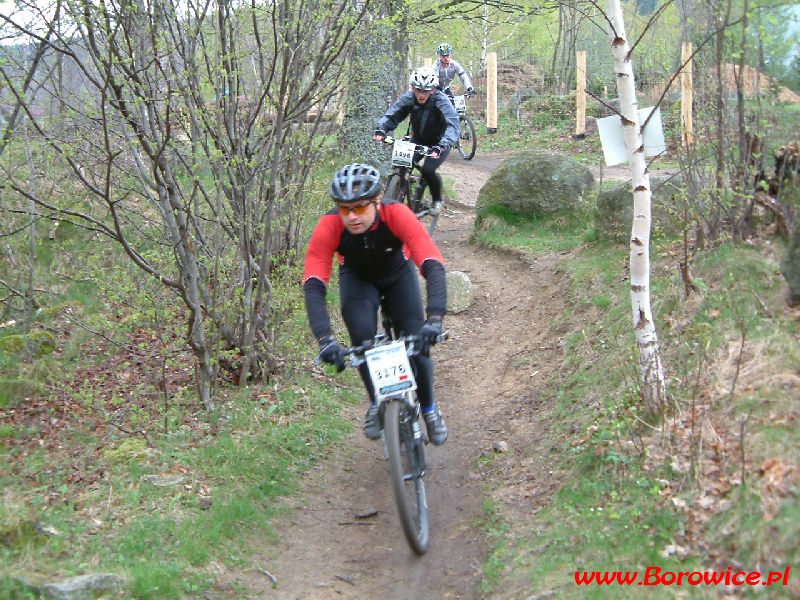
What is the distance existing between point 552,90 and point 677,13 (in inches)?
643

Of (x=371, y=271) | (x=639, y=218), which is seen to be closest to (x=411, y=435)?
(x=371, y=271)

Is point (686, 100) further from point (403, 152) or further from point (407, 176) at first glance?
point (407, 176)

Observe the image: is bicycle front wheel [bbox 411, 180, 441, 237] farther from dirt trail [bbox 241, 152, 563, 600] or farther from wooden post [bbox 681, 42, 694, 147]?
wooden post [bbox 681, 42, 694, 147]

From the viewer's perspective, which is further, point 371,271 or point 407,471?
point 371,271

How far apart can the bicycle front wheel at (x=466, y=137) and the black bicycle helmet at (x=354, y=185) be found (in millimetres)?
10425

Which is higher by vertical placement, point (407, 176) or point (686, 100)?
point (686, 100)

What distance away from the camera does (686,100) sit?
6.56 m

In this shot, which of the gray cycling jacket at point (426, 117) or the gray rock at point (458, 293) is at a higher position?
the gray cycling jacket at point (426, 117)

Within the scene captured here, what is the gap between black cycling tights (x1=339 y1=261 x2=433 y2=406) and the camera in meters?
5.01

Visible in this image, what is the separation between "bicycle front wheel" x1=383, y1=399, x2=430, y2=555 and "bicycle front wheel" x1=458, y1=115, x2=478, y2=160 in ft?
36.3

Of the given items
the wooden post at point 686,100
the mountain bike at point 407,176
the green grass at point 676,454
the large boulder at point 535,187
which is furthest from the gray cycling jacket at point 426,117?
the green grass at point 676,454

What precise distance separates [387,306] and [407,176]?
4902 millimetres

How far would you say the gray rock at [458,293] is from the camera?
30.1 feet

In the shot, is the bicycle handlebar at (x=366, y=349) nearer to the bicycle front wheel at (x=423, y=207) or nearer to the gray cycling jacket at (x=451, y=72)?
the bicycle front wheel at (x=423, y=207)
